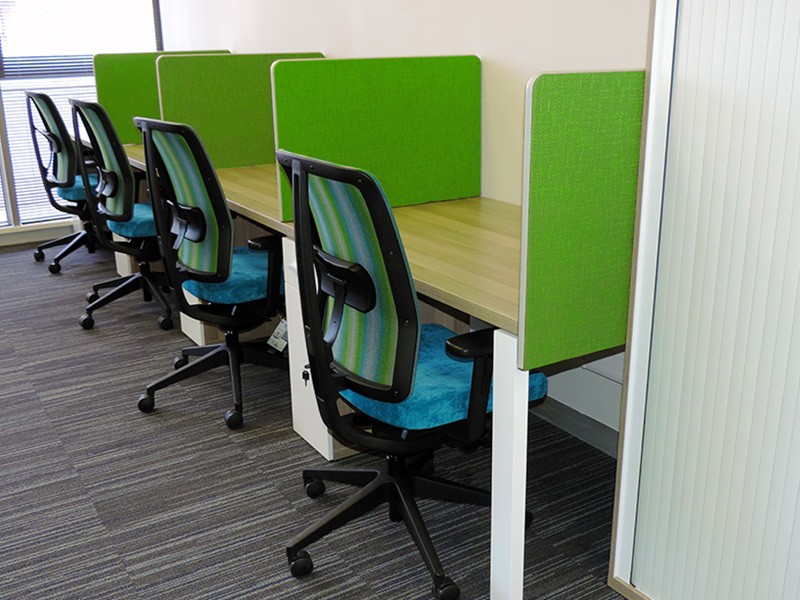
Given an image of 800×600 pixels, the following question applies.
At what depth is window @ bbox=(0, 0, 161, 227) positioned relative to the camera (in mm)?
5141

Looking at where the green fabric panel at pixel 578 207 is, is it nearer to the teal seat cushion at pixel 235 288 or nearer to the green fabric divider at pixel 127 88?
the teal seat cushion at pixel 235 288

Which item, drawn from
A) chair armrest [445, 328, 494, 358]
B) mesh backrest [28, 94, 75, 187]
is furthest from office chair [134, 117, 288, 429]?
mesh backrest [28, 94, 75, 187]

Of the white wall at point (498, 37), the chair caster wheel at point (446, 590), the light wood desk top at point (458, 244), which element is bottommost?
the chair caster wheel at point (446, 590)

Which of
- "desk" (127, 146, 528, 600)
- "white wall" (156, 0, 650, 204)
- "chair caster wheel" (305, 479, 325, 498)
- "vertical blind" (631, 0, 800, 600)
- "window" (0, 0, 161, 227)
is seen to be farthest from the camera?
"window" (0, 0, 161, 227)

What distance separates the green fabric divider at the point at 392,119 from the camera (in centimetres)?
242

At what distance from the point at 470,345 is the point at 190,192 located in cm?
129

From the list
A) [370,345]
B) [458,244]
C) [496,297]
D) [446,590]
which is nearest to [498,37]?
[458,244]

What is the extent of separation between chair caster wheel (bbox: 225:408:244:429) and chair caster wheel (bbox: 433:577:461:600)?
1123 mm

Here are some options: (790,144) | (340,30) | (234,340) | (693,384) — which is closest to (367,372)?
(693,384)

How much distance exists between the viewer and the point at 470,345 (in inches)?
66.1

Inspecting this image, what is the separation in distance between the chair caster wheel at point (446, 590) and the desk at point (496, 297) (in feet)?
0.31

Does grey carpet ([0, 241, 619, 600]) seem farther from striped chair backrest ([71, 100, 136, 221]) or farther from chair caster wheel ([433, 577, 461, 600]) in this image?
striped chair backrest ([71, 100, 136, 221])

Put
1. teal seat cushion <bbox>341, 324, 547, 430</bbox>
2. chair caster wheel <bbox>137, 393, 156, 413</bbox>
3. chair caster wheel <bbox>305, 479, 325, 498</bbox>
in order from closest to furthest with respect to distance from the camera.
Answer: teal seat cushion <bbox>341, 324, 547, 430</bbox> < chair caster wheel <bbox>305, 479, 325, 498</bbox> < chair caster wheel <bbox>137, 393, 156, 413</bbox>

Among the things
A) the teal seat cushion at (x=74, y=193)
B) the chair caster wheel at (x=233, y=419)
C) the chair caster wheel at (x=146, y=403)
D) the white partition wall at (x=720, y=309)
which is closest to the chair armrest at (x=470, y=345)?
the white partition wall at (x=720, y=309)
